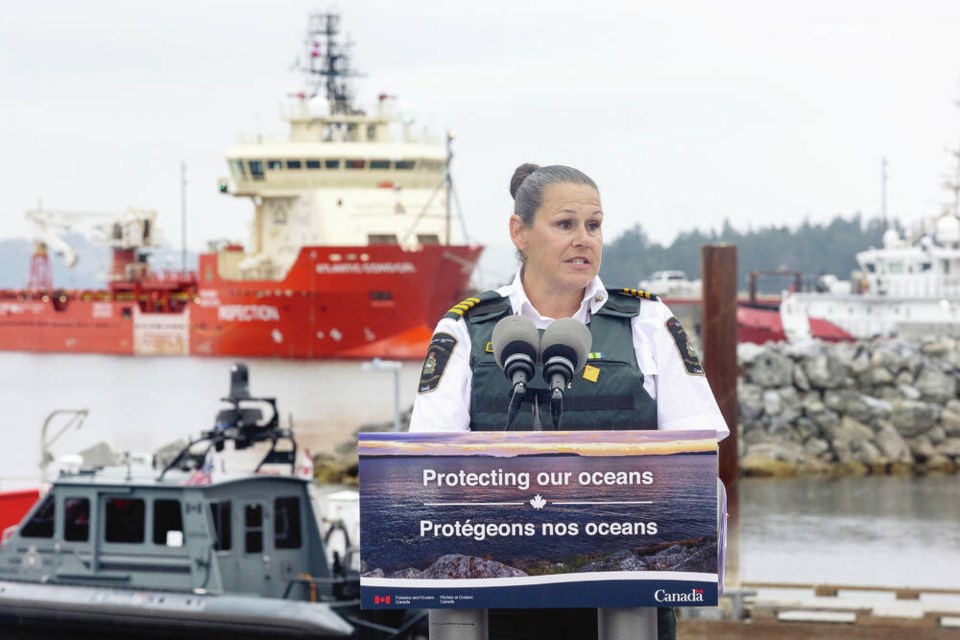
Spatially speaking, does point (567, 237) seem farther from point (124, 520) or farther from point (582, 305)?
point (124, 520)

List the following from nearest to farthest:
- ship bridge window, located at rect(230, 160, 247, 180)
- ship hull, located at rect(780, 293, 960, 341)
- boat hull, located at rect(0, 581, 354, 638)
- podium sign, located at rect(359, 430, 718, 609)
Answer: podium sign, located at rect(359, 430, 718, 609), boat hull, located at rect(0, 581, 354, 638), ship hull, located at rect(780, 293, 960, 341), ship bridge window, located at rect(230, 160, 247, 180)

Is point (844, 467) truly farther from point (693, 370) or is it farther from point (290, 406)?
point (693, 370)

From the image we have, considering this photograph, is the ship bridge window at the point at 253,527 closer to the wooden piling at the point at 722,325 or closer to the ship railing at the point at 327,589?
the ship railing at the point at 327,589

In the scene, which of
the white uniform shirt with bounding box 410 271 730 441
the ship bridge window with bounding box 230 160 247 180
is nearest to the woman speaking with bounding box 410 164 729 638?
the white uniform shirt with bounding box 410 271 730 441

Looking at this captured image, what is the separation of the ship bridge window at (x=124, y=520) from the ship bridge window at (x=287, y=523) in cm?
86

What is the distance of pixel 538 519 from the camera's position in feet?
9.89

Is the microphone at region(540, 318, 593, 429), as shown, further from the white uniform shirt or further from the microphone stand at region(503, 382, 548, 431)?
the white uniform shirt

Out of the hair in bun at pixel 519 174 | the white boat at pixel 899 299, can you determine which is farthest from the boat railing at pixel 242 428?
the white boat at pixel 899 299

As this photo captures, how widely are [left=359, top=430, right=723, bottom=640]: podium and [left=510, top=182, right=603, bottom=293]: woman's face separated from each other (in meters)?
0.47

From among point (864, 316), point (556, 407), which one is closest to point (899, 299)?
point (864, 316)

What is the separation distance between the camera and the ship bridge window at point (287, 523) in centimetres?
1066

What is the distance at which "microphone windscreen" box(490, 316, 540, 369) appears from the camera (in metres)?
3.12

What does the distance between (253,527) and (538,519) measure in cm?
775

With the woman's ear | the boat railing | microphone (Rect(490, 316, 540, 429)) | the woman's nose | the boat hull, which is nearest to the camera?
microphone (Rect(490, 316, 540, 429))
